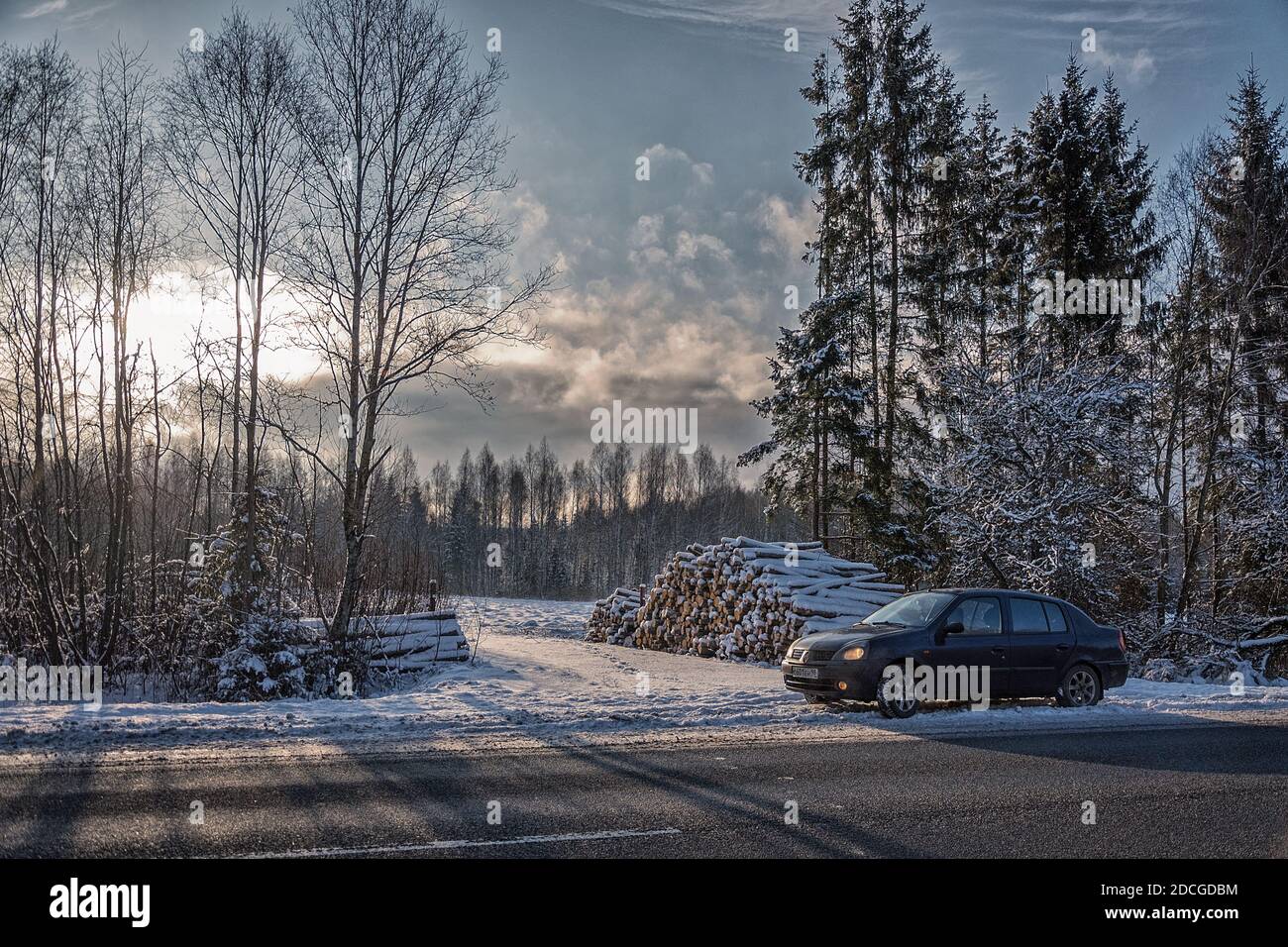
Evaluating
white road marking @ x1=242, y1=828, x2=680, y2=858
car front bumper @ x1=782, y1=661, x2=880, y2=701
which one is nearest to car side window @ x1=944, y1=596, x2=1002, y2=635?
car front bumper @ x1=782, y1=661, x2=880, y2=701

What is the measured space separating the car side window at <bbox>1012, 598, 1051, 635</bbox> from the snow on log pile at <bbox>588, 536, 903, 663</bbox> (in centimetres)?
423

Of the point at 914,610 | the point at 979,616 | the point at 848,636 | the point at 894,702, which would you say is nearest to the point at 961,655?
the point at 979,616

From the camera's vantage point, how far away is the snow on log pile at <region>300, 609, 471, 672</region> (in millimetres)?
15086

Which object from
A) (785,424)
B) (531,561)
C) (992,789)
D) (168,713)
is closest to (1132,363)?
(785,424)

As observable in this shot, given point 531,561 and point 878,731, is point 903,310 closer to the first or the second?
point 878,731

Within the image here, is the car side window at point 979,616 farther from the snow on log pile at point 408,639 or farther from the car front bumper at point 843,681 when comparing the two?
the snow on log pile at point 408,639

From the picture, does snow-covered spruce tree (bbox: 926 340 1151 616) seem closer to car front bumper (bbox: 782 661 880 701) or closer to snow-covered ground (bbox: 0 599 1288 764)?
snow-covered ground (bbox: 0 599 1288 764)

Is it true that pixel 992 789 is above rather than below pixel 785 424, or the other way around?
below

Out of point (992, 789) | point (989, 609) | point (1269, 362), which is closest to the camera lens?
point (992, 789)

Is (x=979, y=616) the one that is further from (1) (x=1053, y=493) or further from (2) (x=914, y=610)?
(1) (x=1053, y=493)

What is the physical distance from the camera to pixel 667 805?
634 cm

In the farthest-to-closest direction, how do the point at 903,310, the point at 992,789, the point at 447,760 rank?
1. the point at 903,310
2. the point at 447,760
3. the point at 992,789

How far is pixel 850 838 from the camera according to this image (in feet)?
18.4
